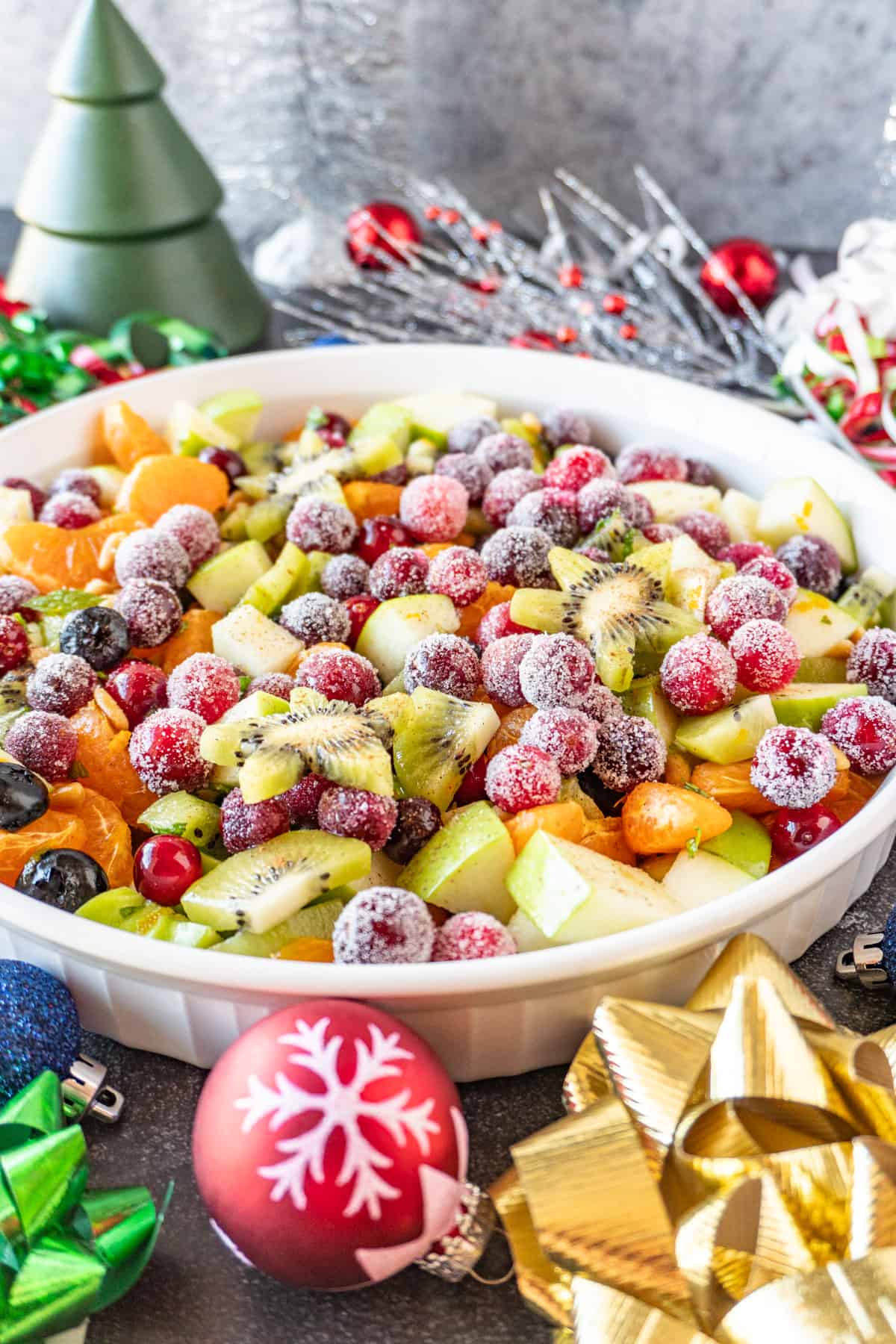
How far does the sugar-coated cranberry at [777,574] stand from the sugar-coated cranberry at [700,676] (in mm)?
175

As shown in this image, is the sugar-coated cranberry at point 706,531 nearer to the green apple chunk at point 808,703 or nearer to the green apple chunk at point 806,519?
the green apple chunk at point 806,519

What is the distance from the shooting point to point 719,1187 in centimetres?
78

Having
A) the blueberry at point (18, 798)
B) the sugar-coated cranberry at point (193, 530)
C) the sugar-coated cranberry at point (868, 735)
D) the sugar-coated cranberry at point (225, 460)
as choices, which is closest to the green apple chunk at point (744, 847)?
the sugar-coated cranberry at point (868, 735)

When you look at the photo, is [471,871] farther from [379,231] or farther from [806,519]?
[379,231]

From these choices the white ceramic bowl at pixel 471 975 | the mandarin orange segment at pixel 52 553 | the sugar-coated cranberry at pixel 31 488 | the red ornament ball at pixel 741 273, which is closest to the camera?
the white ceramic bowl at pixel 471 975

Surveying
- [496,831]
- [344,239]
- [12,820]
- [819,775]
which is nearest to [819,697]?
[819,775]

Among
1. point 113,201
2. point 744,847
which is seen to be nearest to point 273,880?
point 744,847

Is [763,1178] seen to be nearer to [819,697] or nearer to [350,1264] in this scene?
[350,1264]

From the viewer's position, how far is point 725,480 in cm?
160

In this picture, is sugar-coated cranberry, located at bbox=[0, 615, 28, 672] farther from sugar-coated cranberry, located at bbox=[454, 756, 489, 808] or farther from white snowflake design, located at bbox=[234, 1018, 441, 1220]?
white snowflake design, located at bbox=[234, 1018, 441, 1220]

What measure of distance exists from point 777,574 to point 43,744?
74cm

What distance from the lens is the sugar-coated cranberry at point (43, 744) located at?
110cm

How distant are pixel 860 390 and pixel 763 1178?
1.13 m

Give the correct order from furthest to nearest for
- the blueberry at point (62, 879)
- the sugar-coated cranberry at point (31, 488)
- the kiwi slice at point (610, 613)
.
→ the sugar-coated cranberry at point (31, 488) < the kiwi slice at point (610, 613) < the blueberry at point (62, 879)
